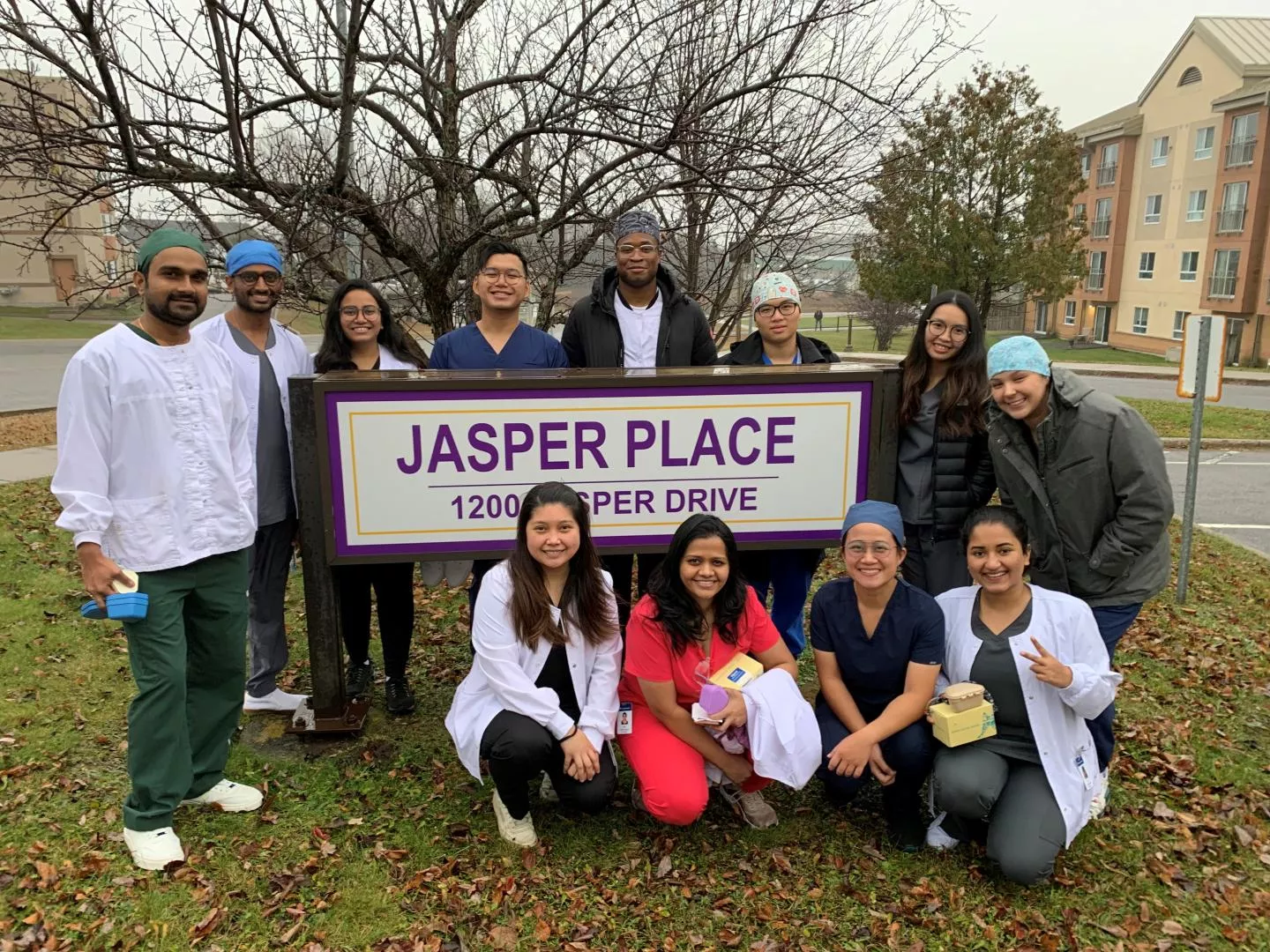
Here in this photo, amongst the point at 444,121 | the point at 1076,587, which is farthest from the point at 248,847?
→ the point at 444,121

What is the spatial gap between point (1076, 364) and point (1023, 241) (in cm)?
747

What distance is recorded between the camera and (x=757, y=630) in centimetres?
315

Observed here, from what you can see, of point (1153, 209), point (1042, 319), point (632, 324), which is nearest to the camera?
point (632, 324)

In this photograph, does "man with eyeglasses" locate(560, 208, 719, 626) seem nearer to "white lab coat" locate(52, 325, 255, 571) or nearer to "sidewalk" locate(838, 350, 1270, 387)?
"white lab coat" locate(52, 325, 255, 571)

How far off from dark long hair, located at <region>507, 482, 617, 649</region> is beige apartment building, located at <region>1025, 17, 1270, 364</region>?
27233mm

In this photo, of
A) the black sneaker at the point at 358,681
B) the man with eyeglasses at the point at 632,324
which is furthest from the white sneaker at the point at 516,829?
the black sneaker at the point at 358,681

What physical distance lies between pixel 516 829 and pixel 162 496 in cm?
164

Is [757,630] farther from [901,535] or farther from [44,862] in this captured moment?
[44,862]

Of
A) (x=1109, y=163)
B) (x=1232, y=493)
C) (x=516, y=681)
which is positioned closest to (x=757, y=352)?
(x=516, y=681)

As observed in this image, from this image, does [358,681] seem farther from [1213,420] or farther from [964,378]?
[1213,420]

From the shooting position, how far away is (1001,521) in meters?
2.93

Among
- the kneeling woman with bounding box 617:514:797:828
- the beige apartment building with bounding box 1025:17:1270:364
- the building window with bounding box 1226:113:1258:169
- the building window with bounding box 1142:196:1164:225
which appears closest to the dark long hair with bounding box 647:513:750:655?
the kneeling woman with bounding box 617:514:797:828

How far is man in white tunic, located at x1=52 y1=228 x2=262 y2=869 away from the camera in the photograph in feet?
8.71

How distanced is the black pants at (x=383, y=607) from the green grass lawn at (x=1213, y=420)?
1132cm
